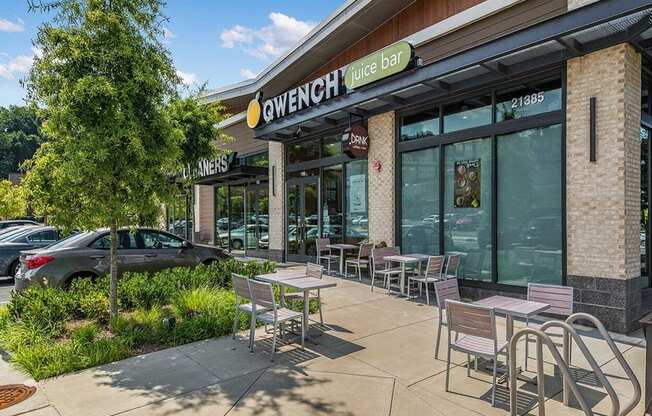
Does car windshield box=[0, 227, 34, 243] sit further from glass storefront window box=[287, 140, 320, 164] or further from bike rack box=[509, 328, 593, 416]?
bike rack box=[509, 328, 593, 416]

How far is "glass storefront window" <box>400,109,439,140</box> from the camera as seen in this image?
9.22 m

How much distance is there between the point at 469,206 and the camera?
27.9 ft

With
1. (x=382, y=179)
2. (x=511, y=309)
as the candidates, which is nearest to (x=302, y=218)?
(x=382, y=179)

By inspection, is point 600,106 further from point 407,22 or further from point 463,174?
point 407,22

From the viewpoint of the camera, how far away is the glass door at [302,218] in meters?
12.9

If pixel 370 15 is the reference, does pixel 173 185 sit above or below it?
below

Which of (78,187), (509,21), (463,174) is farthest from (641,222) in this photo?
(78,187)

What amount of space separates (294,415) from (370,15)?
985 cm

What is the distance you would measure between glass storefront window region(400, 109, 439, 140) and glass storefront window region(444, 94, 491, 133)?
0.99 ft

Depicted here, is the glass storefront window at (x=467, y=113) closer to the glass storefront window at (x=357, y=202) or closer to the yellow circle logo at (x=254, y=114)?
the glass storefront window at (x=357, y=202)

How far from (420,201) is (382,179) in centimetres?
A: 119

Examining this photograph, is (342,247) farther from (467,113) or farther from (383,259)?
(467,113)

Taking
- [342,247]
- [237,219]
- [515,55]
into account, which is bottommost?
[342,247]

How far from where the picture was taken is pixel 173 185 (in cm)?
628
